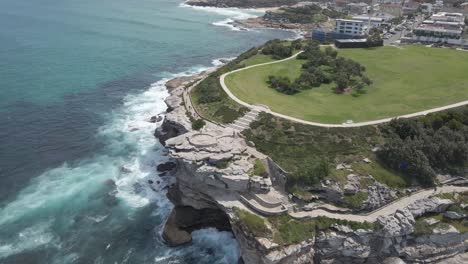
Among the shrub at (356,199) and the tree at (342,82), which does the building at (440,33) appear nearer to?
the tree at (342,82)

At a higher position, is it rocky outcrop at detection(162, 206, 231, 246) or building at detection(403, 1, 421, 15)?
building at detection(403, 1, 421, 15)

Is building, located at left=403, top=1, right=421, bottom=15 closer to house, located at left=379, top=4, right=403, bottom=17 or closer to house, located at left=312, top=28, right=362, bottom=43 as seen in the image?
house, located at left=379, top=4, right=403, bottom=17

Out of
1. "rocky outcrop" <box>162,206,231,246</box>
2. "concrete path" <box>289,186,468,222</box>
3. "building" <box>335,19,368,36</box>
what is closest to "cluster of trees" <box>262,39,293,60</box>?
"building" <box>335,19,368,36</box>

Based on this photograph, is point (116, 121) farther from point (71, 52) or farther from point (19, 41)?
point (19, 41)

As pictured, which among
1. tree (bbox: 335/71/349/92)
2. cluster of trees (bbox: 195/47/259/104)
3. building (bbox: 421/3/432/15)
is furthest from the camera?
building (bbox: 421/3/432/15)

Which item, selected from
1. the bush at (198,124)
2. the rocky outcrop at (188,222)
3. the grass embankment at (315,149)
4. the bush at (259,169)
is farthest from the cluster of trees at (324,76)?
the rocky outcrop at (188,222)
